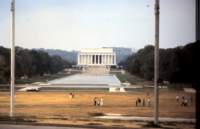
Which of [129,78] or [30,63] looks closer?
[129,78]

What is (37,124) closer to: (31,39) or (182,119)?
(31,39)

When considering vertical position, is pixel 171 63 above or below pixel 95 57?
below

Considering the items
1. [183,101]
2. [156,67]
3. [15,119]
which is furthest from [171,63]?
[15,119]

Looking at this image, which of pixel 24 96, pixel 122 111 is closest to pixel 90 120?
pixel 122 111

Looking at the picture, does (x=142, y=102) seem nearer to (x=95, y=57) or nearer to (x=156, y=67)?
(x=156, y=67)

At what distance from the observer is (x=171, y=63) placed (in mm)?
11758

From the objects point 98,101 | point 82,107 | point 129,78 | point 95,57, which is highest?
point 95,57

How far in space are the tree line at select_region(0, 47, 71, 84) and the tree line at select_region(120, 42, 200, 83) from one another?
69.9 inches

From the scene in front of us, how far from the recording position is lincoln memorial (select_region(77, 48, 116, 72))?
1270 cm

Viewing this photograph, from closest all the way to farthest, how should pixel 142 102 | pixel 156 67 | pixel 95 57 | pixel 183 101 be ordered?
pixel 183 101 → pixel 156 67 → pixel 142 102 → pixel 95 57

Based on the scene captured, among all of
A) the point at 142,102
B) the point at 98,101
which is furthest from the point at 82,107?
the point at 142,102

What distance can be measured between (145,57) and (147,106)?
3.94 feet

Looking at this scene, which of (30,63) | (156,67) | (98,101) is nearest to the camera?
(156,67)

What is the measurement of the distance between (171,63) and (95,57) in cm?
225
